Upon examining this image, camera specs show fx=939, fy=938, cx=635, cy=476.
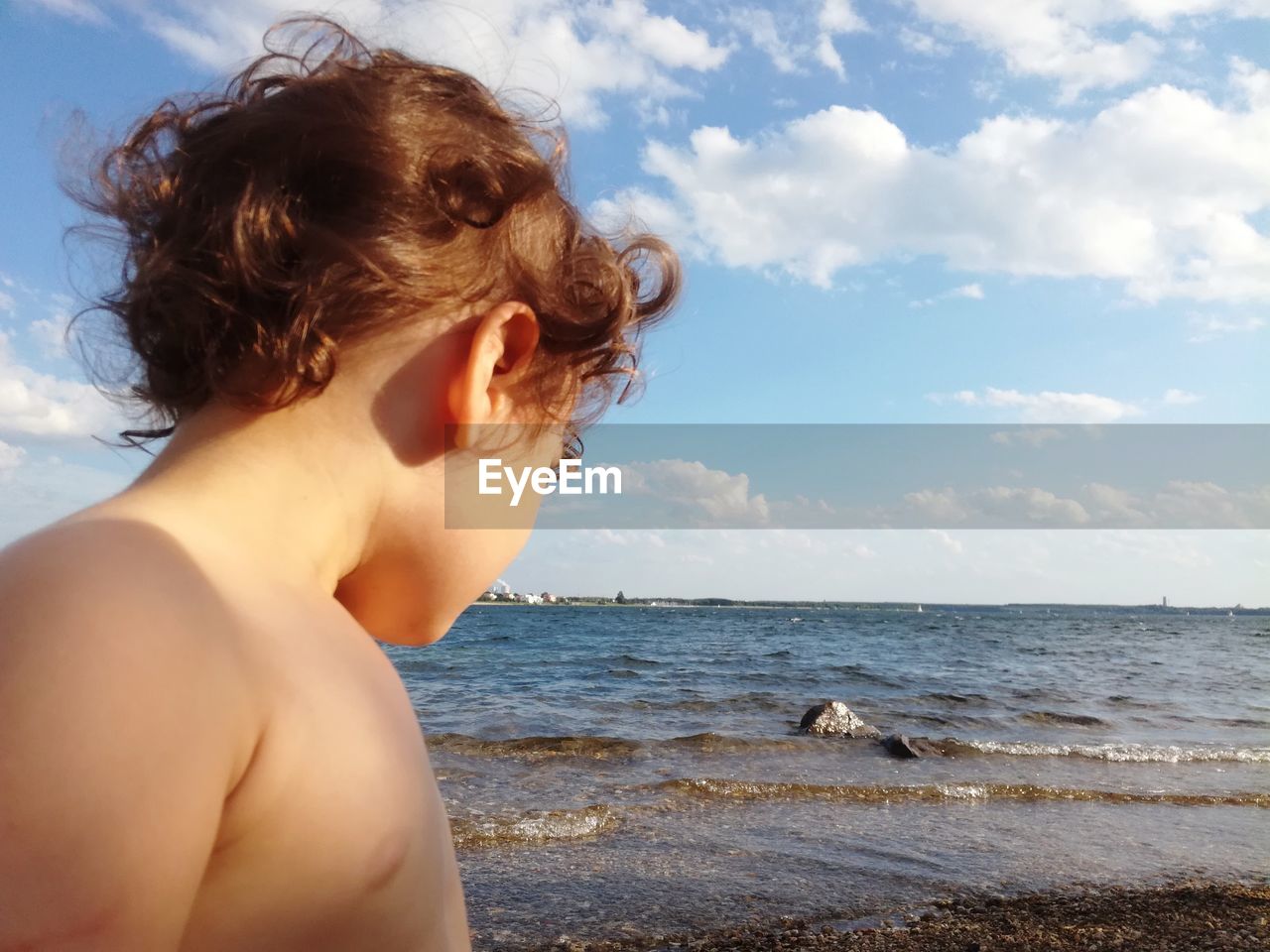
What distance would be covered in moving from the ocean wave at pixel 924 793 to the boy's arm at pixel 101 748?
7343 mm

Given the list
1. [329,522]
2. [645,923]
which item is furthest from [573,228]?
[645,923]

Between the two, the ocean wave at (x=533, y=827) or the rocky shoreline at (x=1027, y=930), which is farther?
the ocean wave at (x=533, y=827)

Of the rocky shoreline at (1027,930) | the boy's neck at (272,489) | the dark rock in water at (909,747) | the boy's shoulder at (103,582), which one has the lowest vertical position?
→ the dark rock in water at (909,747)

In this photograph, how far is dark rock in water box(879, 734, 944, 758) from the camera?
32.7 ft

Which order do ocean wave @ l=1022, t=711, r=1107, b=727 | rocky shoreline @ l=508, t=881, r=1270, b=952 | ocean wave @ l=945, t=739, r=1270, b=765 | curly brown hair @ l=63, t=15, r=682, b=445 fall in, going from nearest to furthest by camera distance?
curly brown hair @ l=63, t=15, r=682, b=445 < rocky shoreline @ l=508, t=881, r=1270, b=952 < ocean wave @ l=945, t=739, r=1270, b=765 < ocean wave @ l=1022, t=711, r=1107, b=727

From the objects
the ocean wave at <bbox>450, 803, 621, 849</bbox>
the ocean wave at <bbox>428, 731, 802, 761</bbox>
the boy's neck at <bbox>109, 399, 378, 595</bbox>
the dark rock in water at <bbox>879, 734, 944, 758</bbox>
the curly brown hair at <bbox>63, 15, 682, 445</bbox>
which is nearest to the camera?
the boy's neck at <bbox>109, 399, 378, 595</bbox>

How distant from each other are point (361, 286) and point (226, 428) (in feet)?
0.68

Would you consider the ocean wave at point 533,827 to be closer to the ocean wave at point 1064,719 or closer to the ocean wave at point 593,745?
the ocean wave at point 593,745

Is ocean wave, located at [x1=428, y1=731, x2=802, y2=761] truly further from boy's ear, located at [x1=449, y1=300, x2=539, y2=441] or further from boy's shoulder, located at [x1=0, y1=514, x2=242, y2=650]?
boy's shoulder, located at [x1=0, y1=514, x2=242, y2=650]

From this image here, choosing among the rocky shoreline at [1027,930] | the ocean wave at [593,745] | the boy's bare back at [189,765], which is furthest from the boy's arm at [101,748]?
the ocean wave at [593,745]

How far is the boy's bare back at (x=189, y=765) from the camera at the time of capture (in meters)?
0.55

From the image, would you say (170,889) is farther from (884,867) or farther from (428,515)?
(884,867)

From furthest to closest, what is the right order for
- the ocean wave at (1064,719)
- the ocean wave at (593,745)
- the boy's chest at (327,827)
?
the ocean wave at (1064,719), the ocean wave at (593,745), the boy's chest at (327,827)

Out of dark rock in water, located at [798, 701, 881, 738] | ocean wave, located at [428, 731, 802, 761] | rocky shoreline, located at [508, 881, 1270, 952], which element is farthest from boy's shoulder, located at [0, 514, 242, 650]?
dark rock in water, located at [798, 701, 881, 738]
